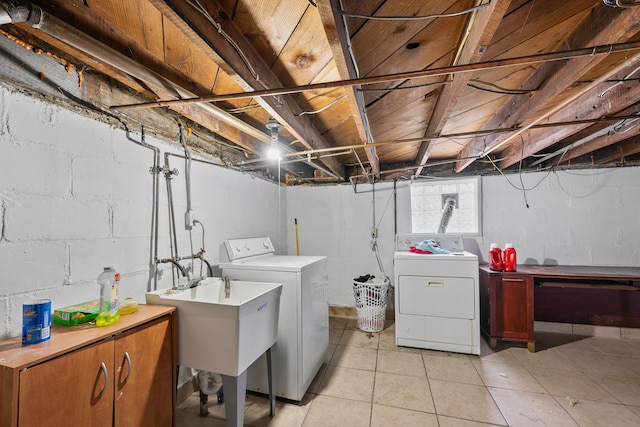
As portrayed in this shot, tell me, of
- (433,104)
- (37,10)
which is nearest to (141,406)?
(37,10)

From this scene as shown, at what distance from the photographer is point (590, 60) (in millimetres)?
1089

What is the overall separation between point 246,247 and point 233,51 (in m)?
1.70

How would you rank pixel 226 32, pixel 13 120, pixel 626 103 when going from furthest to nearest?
pixel 626 103
pixel 13 120
pixel 226 32

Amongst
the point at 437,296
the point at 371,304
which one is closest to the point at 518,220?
the point at 437,296

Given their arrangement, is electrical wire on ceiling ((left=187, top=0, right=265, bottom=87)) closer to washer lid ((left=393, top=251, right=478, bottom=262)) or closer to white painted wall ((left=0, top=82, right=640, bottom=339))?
white painted wall ((left=0, top=82, right=640, bottom=339))

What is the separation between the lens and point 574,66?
3.87 feet

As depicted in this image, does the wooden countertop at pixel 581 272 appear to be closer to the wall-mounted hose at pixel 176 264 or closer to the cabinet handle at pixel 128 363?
the wall-mounted hose at pixel 176 264

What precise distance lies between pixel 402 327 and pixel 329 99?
2242mm

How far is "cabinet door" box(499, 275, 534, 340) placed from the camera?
2.49 m

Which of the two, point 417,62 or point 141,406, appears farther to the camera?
point 417,62

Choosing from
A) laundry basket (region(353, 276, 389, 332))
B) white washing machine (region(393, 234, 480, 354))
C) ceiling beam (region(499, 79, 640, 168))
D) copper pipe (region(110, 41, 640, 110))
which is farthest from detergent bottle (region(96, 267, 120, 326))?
ceiling beam (region(499, 79, 640, 168))

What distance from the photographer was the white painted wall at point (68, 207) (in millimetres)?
1069

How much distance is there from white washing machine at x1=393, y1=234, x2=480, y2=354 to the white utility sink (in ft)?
5.26

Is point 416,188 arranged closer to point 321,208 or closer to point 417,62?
point 321,208
